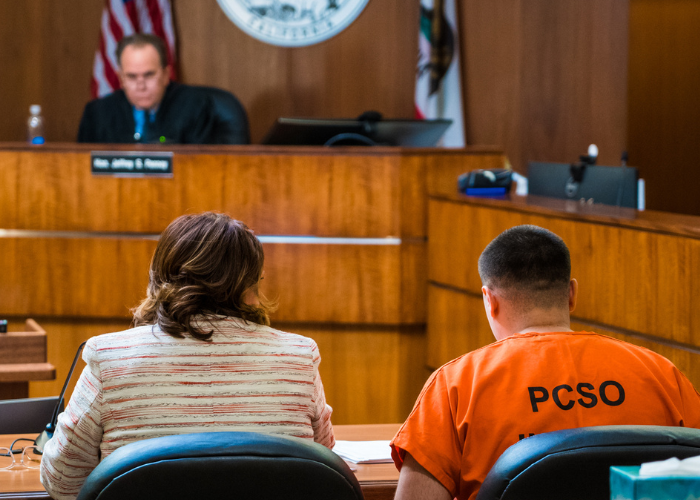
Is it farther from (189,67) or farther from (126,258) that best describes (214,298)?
(189,67)

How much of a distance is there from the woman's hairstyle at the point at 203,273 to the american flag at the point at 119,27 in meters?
4.55

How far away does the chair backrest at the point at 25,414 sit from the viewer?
7.23ft

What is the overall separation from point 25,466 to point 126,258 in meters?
2.53

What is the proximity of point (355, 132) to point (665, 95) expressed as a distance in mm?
3261

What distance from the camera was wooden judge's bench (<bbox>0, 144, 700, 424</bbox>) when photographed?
412 cm

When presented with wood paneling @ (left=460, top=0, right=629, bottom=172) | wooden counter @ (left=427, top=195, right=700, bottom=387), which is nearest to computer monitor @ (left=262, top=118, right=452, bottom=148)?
wooden counter @ (left=427, top=195, right=700, bottom=387)

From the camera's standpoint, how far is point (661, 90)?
6.52 meters

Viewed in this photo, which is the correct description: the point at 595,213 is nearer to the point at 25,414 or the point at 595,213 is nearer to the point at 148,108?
the point at 25,414

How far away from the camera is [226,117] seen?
5328mm

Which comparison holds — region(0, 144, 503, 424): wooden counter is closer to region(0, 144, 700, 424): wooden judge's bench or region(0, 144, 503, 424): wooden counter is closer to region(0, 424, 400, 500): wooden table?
region(0, 144, 700, 424): wooden judge's bench

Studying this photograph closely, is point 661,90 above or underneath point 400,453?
above

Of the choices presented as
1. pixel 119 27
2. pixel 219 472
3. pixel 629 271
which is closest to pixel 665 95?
pixel 119 27

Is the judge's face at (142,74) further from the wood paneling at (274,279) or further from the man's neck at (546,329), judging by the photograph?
the man's neck at (546,329)

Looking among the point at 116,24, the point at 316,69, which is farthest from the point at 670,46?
the point at 116,24
